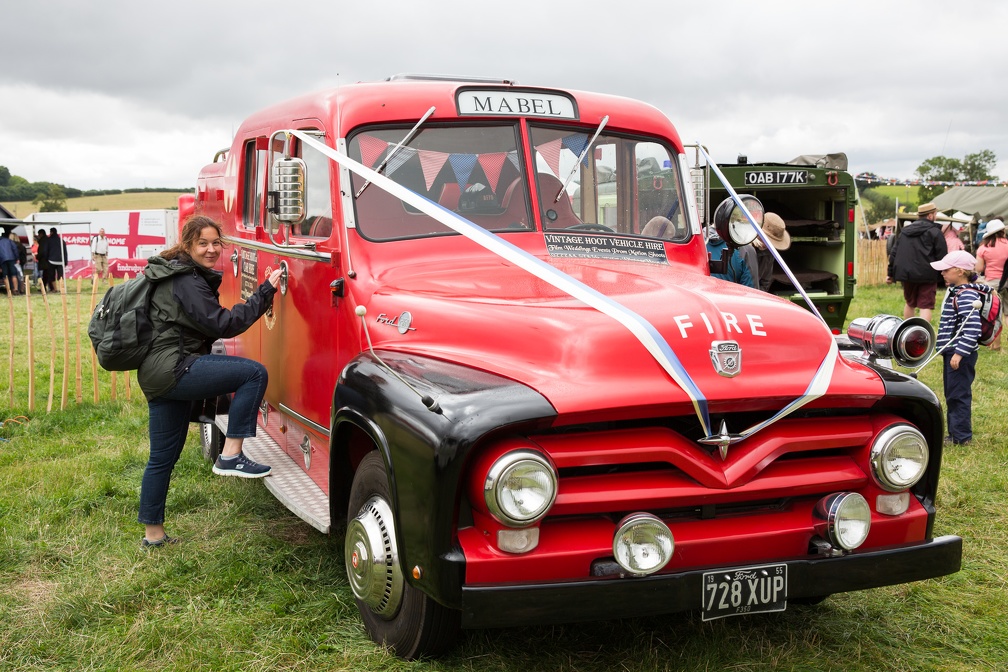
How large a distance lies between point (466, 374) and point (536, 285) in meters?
→ 0.77

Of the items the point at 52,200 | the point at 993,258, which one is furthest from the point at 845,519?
the point at 52,200

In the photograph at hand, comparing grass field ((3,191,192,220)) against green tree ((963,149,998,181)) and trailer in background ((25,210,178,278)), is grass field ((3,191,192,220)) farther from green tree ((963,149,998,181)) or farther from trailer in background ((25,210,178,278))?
green tree ((963,149,998,181))

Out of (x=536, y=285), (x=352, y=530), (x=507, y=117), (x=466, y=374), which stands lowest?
(x=352, y=530)

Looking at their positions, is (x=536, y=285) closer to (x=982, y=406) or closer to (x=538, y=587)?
(x=538, y=587)

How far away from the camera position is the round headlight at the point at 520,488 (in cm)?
299

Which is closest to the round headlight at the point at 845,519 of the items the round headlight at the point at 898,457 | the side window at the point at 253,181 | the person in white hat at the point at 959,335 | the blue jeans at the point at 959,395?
the round headlight at the point at 898,457

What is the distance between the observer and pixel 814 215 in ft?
43.4

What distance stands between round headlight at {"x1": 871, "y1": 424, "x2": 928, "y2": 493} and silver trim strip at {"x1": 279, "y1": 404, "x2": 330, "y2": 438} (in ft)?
7.99

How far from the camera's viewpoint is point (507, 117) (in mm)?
4727

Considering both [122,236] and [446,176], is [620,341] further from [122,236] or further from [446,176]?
[122,236]

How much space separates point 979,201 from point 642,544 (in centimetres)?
2357

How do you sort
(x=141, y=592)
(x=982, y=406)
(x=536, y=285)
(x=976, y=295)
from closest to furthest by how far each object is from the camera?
(x=536, y=285) < (x=141, y=592) < (x=976, y=295) < (x=982, y=406)

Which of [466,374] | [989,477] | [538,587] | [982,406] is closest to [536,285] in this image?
[466,374]

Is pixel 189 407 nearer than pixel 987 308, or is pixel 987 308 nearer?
pixel 189 407
